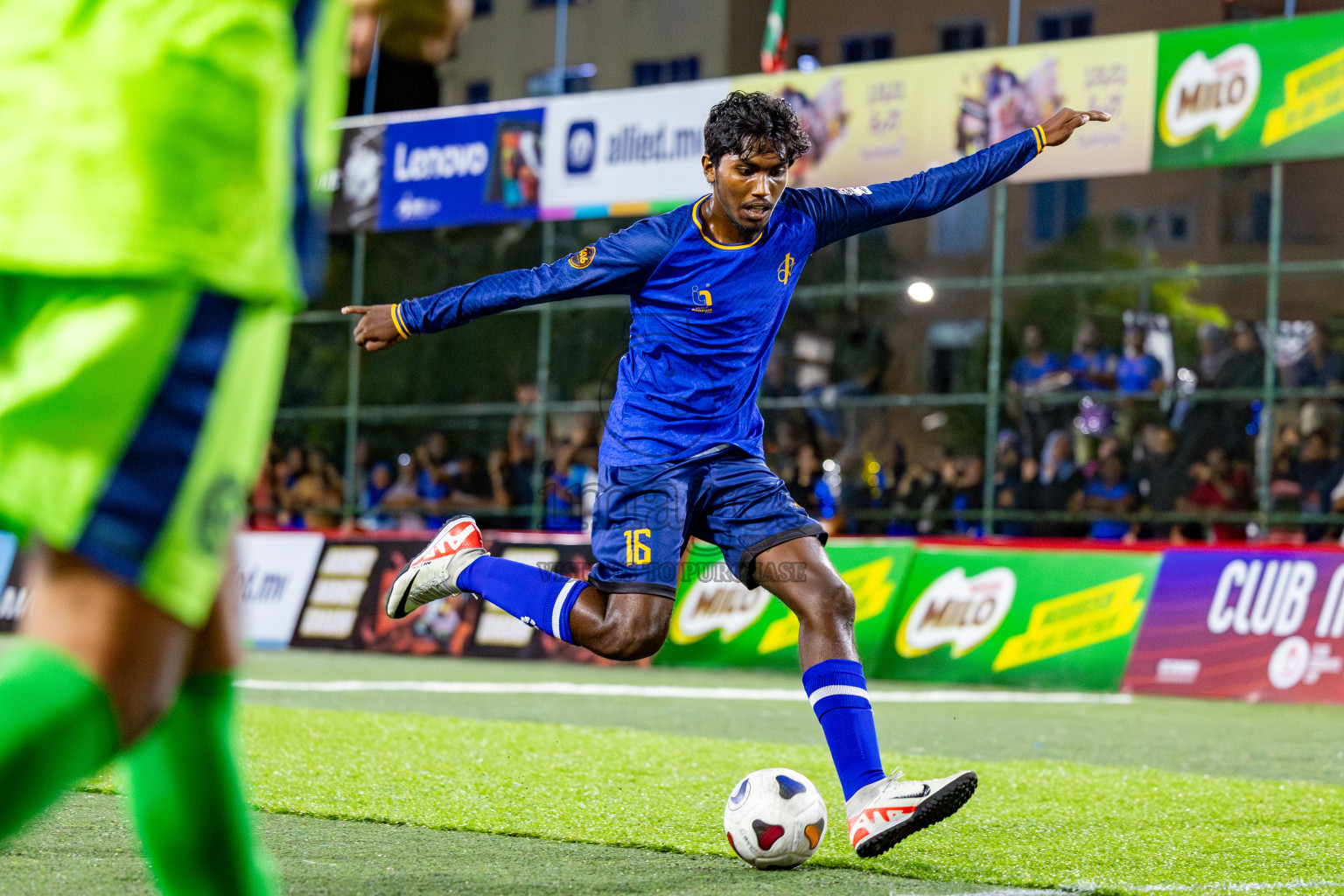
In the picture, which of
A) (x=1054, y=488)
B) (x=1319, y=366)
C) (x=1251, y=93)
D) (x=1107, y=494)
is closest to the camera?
(x=1251, y=93)

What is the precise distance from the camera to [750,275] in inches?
207

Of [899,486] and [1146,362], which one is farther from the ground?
[1146,362]

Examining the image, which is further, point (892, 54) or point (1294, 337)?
point (892, 54)

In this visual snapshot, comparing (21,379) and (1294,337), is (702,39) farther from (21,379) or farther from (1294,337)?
(21,379)

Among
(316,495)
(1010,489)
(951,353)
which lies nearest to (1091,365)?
(1010,489)

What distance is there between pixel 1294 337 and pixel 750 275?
12.3m

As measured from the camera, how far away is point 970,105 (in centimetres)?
1579

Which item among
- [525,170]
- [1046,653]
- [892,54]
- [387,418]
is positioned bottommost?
[1046,653]

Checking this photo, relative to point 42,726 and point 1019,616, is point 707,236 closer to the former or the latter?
point 42,726

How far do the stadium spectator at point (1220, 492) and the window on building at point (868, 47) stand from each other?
16.4 m

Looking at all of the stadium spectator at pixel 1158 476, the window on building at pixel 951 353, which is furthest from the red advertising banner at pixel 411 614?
the window on building at pixel 951 353

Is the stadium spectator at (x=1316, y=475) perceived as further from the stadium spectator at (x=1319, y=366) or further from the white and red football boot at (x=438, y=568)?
the white and red football boot at (x=438, y=568)

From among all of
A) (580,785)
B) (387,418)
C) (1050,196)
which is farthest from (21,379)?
(1050,196)

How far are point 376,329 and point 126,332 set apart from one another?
2789mm
